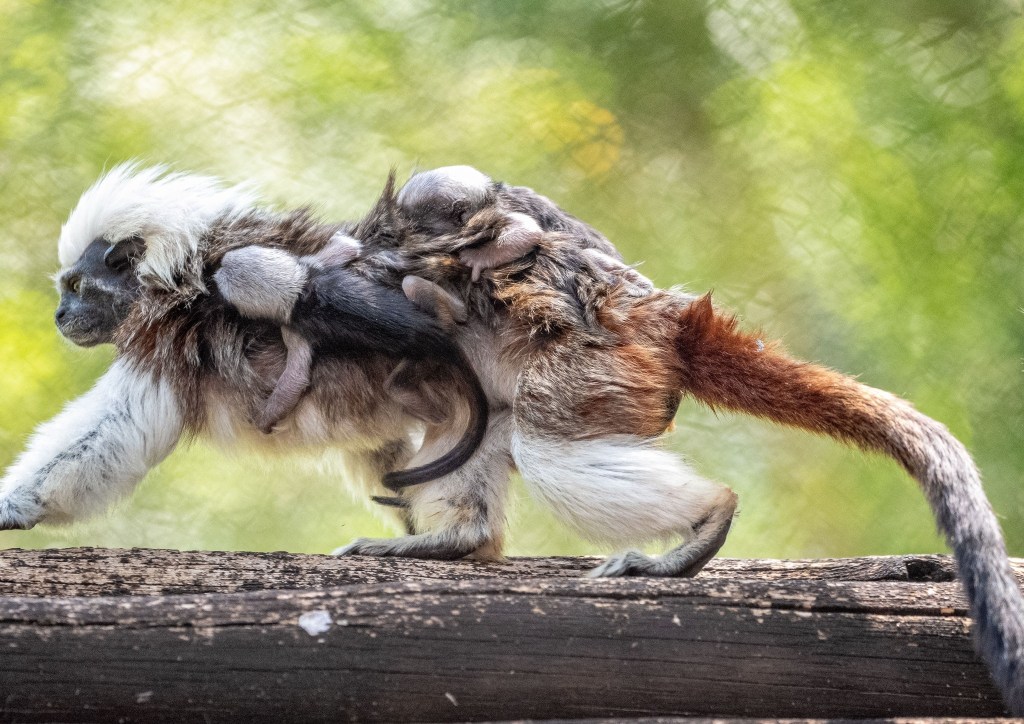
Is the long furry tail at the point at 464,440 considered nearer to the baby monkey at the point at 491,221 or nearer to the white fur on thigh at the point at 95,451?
the baby monkey at the point at 491,221

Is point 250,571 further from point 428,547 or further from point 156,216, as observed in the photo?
point 156,216

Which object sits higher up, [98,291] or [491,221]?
[491,221]

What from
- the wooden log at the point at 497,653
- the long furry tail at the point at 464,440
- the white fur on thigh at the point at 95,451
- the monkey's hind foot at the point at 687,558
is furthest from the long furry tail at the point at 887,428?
the white fur on thigh at the point at 95,451

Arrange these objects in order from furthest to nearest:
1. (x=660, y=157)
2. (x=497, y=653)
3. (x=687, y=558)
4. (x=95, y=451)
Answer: (x=660, y=157), (x=95, y=451), (x=687, y=558), (x=497, y=653)


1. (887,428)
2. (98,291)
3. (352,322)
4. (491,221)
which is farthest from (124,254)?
(887,428)

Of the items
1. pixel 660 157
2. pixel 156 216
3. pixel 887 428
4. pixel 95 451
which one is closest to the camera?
pixel 887 428

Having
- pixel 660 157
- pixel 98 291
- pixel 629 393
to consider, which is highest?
pixel 629 393

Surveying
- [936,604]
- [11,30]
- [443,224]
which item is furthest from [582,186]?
[936,604]

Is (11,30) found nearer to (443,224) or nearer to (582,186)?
(582,186)
